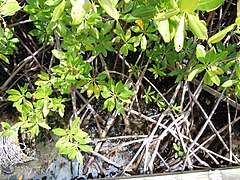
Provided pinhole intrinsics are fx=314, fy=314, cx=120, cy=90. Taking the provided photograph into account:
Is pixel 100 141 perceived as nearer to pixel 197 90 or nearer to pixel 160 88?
pixel 160 88

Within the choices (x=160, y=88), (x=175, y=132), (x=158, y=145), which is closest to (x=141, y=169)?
(x=158, y=145)

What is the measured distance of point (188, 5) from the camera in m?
0.64

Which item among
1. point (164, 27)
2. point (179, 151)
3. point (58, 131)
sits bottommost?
point (179, 151)

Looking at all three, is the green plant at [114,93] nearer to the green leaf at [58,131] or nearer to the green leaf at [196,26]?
the green leaf at [58,131]

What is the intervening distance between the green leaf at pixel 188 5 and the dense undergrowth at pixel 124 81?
33 centimetres

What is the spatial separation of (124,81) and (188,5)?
3.70 feet

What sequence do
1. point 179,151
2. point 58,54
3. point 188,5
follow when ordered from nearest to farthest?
point 188,5, point 58,54, point 179,151

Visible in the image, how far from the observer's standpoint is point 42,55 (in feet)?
5.68

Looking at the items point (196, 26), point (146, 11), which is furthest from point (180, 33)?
point (146, 11)

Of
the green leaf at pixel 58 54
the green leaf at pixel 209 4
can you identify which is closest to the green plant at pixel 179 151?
the green leaf at pixel 58 54

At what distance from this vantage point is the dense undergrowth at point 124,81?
1152 millimetres

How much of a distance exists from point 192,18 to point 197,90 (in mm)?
938

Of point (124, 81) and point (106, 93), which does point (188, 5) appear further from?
point (124, 81)

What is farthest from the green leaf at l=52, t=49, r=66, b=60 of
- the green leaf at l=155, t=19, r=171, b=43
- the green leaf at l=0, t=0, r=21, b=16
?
the green leaf at l=155, t=19, r=171, b=43
